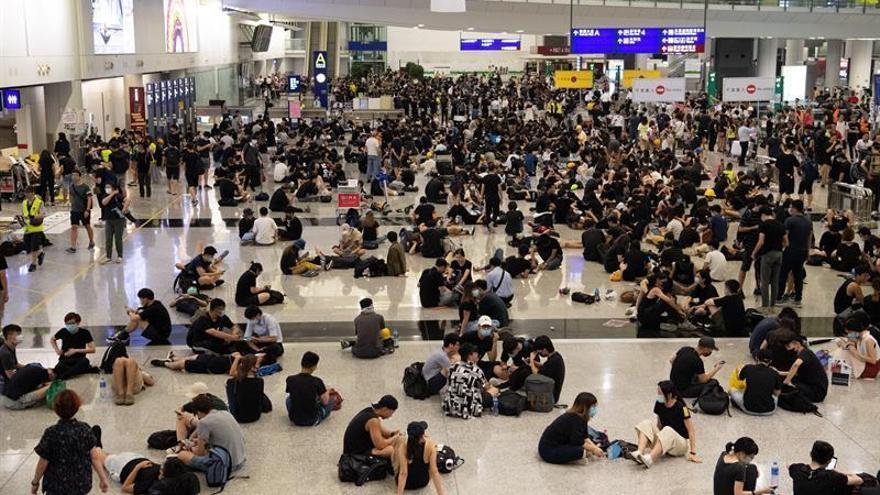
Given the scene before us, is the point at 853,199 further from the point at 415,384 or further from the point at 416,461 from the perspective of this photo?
the point at 416,461

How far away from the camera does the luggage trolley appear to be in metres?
23.3

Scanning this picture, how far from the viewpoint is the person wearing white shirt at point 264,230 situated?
69.1 feet

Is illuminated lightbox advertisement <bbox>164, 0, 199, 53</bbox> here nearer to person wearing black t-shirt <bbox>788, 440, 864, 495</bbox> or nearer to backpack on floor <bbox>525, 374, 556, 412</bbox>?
backpack on floor <bbox>525, 374, 556, 412</bbox>

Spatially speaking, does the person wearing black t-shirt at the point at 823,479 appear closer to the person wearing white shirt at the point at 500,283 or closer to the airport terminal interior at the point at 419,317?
the airport terminal interior at the point at 419,317

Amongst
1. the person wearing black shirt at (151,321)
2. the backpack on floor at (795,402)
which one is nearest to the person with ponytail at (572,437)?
the backpack on floor at (795,402)

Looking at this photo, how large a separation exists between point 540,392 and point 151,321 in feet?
18.2

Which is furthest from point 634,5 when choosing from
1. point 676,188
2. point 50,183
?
point 50,183

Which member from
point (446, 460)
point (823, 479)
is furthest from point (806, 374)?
point (446, 460)

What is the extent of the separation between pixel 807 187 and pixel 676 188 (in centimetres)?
379

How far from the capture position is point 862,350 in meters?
12.7

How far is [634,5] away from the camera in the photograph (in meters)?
42.4

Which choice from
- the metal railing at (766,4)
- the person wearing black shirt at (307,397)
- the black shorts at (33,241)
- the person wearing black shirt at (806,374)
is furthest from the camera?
the metal railing at (766,4)

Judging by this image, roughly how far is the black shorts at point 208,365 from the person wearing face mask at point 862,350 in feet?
25.2

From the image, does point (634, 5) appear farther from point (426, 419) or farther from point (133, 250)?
point (426, 419)
